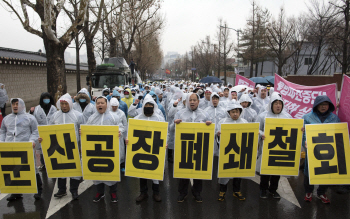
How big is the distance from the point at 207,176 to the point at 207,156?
33cm

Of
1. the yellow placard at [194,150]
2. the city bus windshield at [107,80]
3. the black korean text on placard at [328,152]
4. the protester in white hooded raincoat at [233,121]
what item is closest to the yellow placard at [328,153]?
the black korean text on placard at [328,152]

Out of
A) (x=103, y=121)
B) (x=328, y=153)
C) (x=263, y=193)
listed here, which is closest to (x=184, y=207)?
(x=263, y=193)

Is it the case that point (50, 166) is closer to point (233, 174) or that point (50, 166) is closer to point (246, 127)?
point (233, 174)

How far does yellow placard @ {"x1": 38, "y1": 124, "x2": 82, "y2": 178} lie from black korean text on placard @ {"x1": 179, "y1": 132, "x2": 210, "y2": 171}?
Result: 182 centimetres

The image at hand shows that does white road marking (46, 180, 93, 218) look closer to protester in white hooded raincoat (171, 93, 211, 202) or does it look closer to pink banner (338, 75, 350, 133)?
protester in white hooded raincoat (171, 93, 211, 202)

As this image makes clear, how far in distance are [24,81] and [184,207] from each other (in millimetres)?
17855

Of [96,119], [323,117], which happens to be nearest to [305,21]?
[323,117]

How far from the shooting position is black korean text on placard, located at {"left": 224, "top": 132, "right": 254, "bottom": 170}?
434cm

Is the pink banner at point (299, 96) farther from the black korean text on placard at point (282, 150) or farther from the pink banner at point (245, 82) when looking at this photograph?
the pink banner at point (245, 82)

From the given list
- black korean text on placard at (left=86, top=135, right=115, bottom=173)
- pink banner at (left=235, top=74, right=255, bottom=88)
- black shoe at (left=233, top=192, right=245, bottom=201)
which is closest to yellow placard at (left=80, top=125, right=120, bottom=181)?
black korean text on placard at (left=86, top=135, right=115, bottom=173)

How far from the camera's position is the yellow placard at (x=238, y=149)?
4320 mm

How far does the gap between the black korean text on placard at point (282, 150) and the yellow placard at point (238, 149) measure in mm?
289

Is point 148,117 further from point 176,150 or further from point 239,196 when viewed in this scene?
point 239,196

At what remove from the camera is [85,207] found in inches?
172
